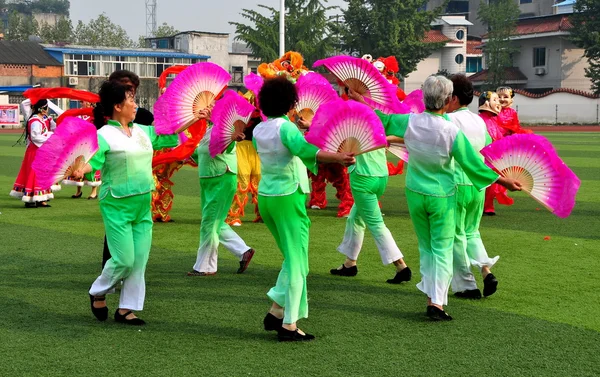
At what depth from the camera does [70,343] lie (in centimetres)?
540

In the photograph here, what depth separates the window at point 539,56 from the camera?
178ft

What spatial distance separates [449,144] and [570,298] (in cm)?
174

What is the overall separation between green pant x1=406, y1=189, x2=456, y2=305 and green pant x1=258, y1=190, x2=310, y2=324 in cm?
93

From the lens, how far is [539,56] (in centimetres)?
5466

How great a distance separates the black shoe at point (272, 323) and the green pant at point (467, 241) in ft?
5.26

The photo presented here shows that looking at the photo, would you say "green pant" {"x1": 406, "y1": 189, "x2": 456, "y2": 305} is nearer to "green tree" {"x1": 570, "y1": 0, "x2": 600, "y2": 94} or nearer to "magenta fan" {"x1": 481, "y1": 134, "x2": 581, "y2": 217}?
"magenta fan" {"x1": 481, "y1": 134, "x2": 581, "y2": 217}

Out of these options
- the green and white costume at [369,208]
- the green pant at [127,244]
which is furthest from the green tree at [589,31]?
the green pant at [127,244]

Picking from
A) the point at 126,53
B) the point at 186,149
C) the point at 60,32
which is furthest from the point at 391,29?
the point at 60,32

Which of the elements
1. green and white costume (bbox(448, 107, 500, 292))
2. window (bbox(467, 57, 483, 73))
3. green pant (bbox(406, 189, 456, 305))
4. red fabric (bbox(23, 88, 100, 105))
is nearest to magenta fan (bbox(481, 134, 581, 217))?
green pant (bbox(406, 189, 456, 305))

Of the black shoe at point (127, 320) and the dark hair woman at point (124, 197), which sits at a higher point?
the dark hair woman at point (124, 197)

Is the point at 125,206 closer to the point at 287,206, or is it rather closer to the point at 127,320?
the point at 127,320

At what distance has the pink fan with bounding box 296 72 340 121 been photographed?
6586mm

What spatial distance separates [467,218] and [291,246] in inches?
73.0

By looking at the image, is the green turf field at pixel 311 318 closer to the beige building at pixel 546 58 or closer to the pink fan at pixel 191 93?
the pink fan at pixel 191 93
